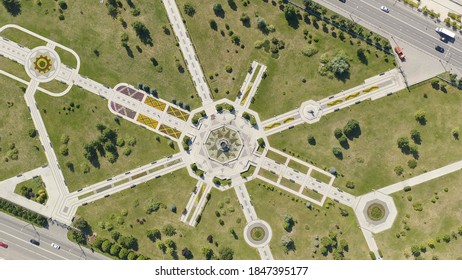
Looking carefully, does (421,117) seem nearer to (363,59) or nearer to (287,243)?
(363,59)

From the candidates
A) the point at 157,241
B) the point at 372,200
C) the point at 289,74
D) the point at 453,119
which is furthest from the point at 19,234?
the point at 453,119

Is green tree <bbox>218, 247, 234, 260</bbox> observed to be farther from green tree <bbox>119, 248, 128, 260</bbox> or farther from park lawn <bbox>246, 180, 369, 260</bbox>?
green tree <bbox>119, 248, 128, 260</bbox>

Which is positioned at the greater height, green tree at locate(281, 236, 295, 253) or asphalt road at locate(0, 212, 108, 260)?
green tree at locate(281, 236, 295, 253)

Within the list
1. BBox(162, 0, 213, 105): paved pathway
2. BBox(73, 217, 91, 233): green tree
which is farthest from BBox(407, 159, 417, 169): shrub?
BBox(73, 217, 91, 233): green tree

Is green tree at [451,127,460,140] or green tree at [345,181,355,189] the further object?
green tree at [345,181,355,189]

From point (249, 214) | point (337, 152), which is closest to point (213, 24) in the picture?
point (337, 152)

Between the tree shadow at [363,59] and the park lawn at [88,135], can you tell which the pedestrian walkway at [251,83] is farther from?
the tree shadow at [363,59]

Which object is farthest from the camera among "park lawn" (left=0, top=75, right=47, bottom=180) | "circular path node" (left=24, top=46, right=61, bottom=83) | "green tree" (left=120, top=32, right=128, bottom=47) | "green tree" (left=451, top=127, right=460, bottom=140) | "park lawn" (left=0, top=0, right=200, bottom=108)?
"circular path node" (left=24, top=46, right=61, bottom=83)
